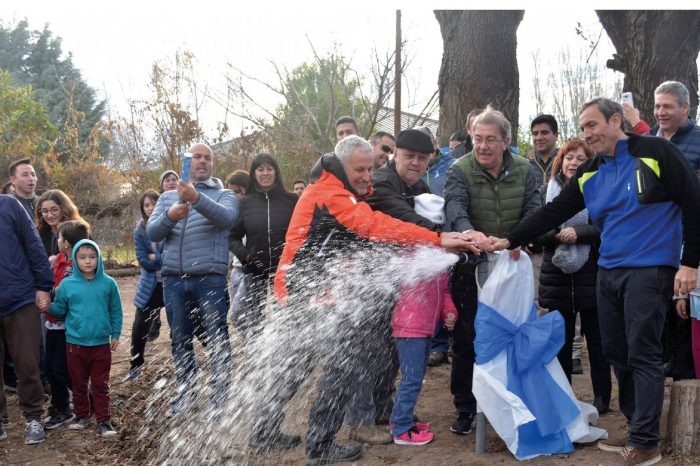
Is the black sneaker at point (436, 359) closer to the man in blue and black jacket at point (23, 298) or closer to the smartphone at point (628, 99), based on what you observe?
the smartphone at point (628, 99)

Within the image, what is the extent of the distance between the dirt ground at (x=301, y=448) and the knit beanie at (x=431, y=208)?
1.59m

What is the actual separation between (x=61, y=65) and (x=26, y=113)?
24.3 meters

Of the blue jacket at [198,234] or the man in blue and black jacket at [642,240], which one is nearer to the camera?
the man in blue and black jacket at [642,240]

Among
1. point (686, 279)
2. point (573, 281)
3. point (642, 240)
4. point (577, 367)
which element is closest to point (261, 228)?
point (573, 281)

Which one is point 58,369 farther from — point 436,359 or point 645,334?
point 645,334

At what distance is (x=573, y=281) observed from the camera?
18.3ft

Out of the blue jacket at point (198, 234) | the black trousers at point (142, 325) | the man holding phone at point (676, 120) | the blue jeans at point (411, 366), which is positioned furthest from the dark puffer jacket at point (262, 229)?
the man holding phone at point (676, 120)

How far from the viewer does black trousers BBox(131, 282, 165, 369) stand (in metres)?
7.59

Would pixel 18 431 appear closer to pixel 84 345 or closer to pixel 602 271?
pixel 84 345

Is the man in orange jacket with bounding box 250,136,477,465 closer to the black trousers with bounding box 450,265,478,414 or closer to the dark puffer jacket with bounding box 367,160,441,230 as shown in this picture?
the dark puffer jacket with bounding box 367,160,441,230

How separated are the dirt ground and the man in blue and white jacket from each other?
652 mm

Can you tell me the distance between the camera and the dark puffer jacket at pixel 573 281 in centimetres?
550

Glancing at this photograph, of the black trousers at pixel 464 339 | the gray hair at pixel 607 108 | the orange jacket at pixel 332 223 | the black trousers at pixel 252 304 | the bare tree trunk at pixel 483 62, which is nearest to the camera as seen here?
the gray hair at pixel 607 108

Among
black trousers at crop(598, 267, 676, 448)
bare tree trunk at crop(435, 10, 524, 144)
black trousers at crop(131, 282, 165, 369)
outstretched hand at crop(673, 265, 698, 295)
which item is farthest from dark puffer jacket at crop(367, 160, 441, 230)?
bare tree trunk at crop(435, 10, 524, 144)
